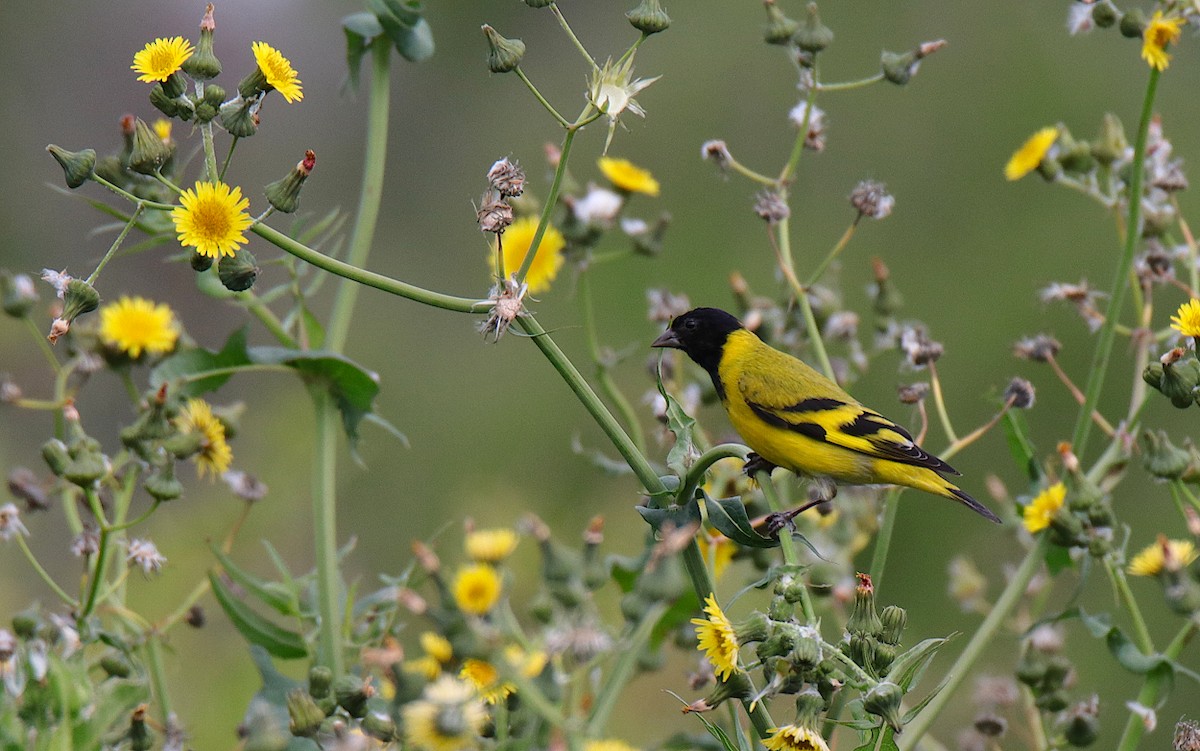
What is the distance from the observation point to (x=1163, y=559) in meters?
1.70

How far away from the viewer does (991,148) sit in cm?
638

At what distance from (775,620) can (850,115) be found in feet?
18.8

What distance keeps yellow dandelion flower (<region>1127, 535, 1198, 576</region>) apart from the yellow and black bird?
437 mm

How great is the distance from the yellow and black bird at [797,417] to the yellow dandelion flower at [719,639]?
3.11 ft

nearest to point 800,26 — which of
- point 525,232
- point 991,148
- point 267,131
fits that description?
point 525,232

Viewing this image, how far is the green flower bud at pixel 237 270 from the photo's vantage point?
4.44 ft

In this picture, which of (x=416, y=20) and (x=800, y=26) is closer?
(x=416, y=20)

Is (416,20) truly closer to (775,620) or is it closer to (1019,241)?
(775,620)

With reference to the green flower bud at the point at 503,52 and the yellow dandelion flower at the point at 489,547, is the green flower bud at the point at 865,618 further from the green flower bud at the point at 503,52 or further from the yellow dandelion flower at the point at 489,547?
the green flower bud at the point at 503,52

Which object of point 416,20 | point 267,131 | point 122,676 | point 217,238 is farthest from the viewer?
point 267,131

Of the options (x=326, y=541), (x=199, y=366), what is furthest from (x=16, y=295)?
(x=326, y=541)

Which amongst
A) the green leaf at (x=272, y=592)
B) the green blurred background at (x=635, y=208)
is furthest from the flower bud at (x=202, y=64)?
the green blurred background at (x=635, y=208)

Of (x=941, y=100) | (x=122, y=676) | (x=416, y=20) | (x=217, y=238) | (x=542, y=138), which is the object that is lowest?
(x=122, y=676)

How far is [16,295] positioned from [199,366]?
36cm
